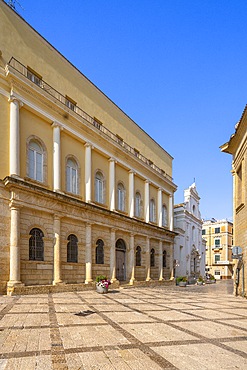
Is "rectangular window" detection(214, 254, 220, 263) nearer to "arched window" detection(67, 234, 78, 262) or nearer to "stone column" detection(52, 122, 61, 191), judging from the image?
"arched window" detection(67, 234, 78, 262)

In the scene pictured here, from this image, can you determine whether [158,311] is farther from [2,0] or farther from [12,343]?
[2,0]

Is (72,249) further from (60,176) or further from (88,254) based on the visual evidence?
(60,176)

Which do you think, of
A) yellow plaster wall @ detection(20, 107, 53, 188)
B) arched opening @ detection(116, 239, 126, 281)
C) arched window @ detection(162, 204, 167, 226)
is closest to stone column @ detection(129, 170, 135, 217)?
arched opening @ detection(116, 239, 126, 281)

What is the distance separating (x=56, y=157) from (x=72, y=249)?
604cm

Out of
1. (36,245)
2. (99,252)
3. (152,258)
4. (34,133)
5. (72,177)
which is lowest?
(152,258)

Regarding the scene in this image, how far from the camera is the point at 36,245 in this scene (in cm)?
1780

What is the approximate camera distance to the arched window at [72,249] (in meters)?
20.1

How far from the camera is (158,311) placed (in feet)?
37.9

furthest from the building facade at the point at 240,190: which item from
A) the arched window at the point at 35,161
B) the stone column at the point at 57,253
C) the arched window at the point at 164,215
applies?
the arched window at the point at 164,215

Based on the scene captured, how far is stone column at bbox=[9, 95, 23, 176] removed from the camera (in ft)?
54.6

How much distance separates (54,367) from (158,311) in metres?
7.08

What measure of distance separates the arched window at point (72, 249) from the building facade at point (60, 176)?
0.21 ft

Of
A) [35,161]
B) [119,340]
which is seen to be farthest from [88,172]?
[119,340]

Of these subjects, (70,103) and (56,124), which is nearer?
(56,124)
